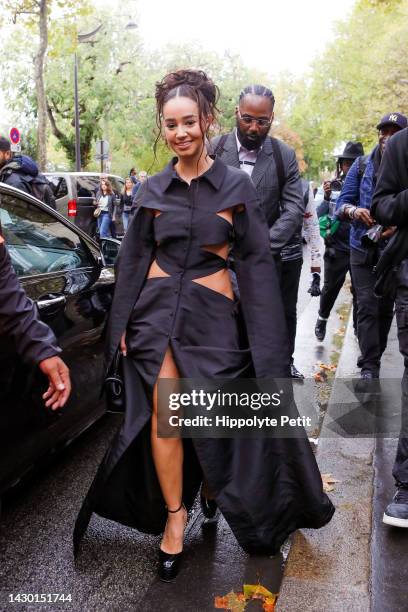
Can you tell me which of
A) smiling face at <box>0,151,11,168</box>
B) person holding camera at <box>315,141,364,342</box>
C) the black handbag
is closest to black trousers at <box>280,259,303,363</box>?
person holding camera at <box>315,141,364,342</box>

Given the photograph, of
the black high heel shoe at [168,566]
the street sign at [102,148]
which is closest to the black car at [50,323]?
the black high heel shoe at [168,566]

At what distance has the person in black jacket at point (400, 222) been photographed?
3.28 metres

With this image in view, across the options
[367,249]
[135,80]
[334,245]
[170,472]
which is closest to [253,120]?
[367,249]

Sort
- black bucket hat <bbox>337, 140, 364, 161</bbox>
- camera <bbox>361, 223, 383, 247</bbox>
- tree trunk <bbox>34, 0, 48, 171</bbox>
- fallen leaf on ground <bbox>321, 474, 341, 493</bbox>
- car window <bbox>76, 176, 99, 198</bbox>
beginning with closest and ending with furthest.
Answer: fallen leaf on ground <bbox>321, 474, 341, 493</bbox> < camera <bbox>361, 223, 383, 247</bbox> < black bucket hat <bbox>337, 140, 364, 161</bbox> < car window <bbox>76, 176, 99, 198</bbox> < tree trunk <bbox>34, 0, 48, 171</bbox>

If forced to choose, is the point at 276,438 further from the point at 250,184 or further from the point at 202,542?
the point at 250,184

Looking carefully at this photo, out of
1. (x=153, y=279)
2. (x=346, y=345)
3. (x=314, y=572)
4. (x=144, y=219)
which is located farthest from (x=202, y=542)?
(x=346, y=345)

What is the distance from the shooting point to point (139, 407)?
293 cm

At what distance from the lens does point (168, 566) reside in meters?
2.95

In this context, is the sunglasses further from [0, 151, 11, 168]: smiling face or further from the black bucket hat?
[0, 151, 11, 168]: smiling face

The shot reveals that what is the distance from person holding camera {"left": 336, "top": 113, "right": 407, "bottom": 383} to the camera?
5117mm

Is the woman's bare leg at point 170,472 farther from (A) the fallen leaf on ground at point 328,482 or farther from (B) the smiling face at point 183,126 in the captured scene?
(A) the fallen leaf on ground at point 328,482

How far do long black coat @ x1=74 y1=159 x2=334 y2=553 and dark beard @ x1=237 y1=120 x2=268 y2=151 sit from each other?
131cm

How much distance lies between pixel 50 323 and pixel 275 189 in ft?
5.71

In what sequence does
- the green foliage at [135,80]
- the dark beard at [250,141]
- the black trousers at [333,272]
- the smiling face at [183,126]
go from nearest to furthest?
the smiling face at [183,126]
the dark beard at [250,141]
the black trousers at [333,272]
the green foliage at [135,80]
